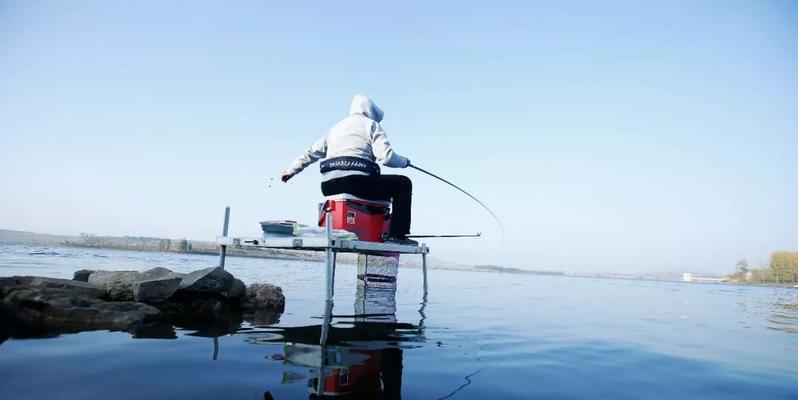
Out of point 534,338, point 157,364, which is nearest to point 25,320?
point 157,364

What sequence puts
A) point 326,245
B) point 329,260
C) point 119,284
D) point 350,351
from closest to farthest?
point 350,351 → point 329,260 → point 326,245 → point 119,284

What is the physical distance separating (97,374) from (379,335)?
2.76 metres

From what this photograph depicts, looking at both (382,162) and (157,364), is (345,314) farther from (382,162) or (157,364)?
(157,364)

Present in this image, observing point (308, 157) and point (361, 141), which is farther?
point (308, 157)

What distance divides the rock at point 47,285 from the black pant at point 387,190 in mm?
3453

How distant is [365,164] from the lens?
673cm

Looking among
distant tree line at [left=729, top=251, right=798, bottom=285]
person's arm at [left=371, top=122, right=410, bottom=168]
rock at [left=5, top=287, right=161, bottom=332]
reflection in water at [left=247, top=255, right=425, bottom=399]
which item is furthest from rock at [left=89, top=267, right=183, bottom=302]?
distant tree line at [left=729, top=251, right=798, bottom=285]

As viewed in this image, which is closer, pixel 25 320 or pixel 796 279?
pixel 25 320

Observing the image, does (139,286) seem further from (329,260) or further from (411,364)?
(411,364)

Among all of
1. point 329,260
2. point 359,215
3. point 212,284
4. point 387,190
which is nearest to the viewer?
point 329,260

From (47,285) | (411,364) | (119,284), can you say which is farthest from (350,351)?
(47,285)

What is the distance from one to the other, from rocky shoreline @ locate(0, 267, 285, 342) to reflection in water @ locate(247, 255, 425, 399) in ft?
3.08

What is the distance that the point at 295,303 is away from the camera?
7.87 m

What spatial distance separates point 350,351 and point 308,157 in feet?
15.1
